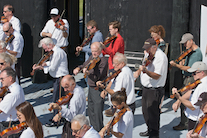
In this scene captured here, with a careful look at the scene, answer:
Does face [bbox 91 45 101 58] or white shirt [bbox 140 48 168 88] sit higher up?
face [bbox 91 45 101 58]

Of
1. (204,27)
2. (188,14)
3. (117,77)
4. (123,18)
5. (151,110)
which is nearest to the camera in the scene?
(117,77)

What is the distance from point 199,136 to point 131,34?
5785 mm

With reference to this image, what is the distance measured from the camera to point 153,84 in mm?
6098

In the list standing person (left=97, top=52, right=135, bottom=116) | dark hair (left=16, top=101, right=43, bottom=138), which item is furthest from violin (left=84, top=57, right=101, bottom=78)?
dark hair (left=16, top=101, right=43, bottom=138)

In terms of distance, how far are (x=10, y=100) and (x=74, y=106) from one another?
999mm

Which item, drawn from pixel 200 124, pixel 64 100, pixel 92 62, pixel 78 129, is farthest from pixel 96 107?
pixel 200 124

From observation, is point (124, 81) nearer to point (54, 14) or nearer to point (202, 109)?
point (202, 109)

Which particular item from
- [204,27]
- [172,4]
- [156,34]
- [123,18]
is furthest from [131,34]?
[204,27]

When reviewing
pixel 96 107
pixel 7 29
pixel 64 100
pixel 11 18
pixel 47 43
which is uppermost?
pixel 11 18

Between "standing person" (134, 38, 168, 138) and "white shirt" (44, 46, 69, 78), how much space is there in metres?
1.85

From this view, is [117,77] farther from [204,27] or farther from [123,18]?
[123,18]

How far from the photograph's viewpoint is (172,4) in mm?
8906

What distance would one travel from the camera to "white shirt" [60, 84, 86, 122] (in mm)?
4867

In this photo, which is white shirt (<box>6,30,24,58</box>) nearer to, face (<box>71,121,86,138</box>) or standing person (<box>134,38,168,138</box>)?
standing person (<box>134,38,168,138</box>)
